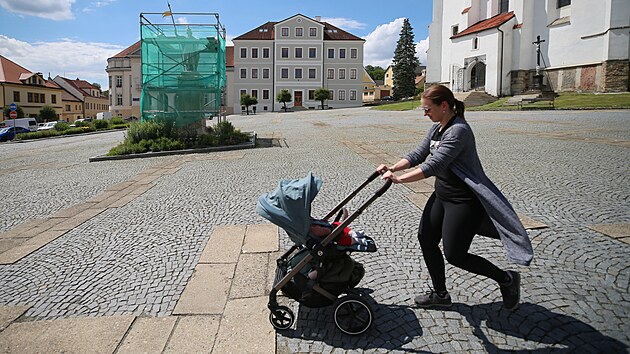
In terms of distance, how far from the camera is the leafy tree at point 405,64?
268ft

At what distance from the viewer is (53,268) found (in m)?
5.06

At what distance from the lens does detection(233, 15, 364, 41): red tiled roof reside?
→ 74.2 m

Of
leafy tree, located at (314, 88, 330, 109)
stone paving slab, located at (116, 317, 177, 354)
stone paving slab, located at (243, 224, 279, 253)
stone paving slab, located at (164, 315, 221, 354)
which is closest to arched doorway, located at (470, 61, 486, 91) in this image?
leafy tree, located at (314, 88, 330, 109)

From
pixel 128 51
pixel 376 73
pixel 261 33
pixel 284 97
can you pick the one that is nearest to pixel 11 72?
pixel 128 51

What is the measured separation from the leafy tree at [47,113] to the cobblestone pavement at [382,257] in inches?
2717

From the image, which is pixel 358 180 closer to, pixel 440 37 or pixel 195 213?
pixel 195 213

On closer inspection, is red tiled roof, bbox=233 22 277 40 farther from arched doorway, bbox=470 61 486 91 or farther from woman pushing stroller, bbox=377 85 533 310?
woman pushing stroller, bbox=377 85 533 310

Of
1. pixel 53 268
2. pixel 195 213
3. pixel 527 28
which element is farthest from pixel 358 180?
pixel 527 28

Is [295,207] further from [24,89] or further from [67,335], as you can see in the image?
[24,89]

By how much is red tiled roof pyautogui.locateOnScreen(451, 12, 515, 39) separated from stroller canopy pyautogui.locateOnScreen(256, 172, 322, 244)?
5029cm

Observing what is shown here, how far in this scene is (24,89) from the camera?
70.9 metres

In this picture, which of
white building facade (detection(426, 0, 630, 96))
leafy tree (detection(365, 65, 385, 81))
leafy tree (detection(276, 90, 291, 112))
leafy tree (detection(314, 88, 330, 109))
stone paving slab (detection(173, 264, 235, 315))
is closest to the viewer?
stone paving slab (detection(173, 264, 235, 315))

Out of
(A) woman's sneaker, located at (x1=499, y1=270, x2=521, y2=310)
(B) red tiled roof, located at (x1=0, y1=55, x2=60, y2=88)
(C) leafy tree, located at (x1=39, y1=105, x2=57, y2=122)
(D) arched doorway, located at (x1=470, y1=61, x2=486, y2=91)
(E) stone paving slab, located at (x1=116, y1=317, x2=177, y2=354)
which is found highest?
(B) red tiled roof, located at (x1=0, y1=55, x2=60, y2=88)

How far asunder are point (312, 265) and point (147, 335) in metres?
1.32
